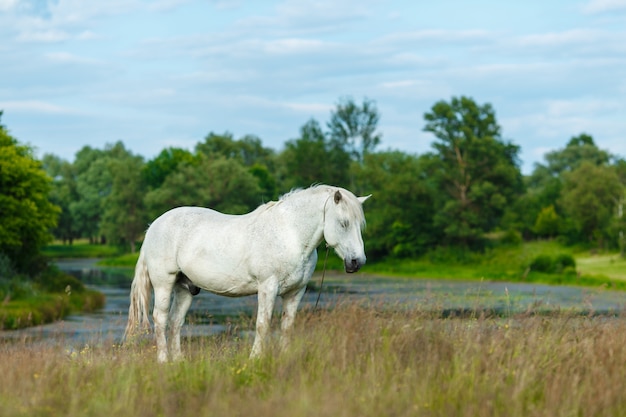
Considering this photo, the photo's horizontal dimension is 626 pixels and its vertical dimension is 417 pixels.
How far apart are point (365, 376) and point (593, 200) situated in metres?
80.7

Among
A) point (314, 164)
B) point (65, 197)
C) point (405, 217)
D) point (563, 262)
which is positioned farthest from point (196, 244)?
point (65, 197)

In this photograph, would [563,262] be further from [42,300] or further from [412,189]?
[42,300]

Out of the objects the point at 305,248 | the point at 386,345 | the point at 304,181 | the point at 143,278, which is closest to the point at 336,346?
the point at 386,345

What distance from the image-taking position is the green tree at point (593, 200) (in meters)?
82.8

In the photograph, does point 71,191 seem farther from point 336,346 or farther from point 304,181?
point 336,346

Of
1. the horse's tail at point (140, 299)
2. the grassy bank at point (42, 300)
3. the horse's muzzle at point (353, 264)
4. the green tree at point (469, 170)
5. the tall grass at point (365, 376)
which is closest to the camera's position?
the tall grass at point (365, 376)

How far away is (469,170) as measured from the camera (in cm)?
7556

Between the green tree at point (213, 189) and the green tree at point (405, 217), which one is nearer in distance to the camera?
the green tree at point (405, 217)

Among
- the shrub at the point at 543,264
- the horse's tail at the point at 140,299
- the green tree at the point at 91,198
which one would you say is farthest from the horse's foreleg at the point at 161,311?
the green tree at the point at 91,198

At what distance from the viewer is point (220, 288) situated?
31.2 feet

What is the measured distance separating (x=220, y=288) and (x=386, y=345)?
250 cm

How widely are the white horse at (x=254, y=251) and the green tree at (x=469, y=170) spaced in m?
65.4

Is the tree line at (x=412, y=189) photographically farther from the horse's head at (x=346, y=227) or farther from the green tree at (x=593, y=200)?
the horse's head at (x=346, y=227)

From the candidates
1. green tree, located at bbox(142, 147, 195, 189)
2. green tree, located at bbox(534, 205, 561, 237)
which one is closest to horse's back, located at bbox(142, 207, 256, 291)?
green tree, located at bbox(534, 205, 561, 237)
